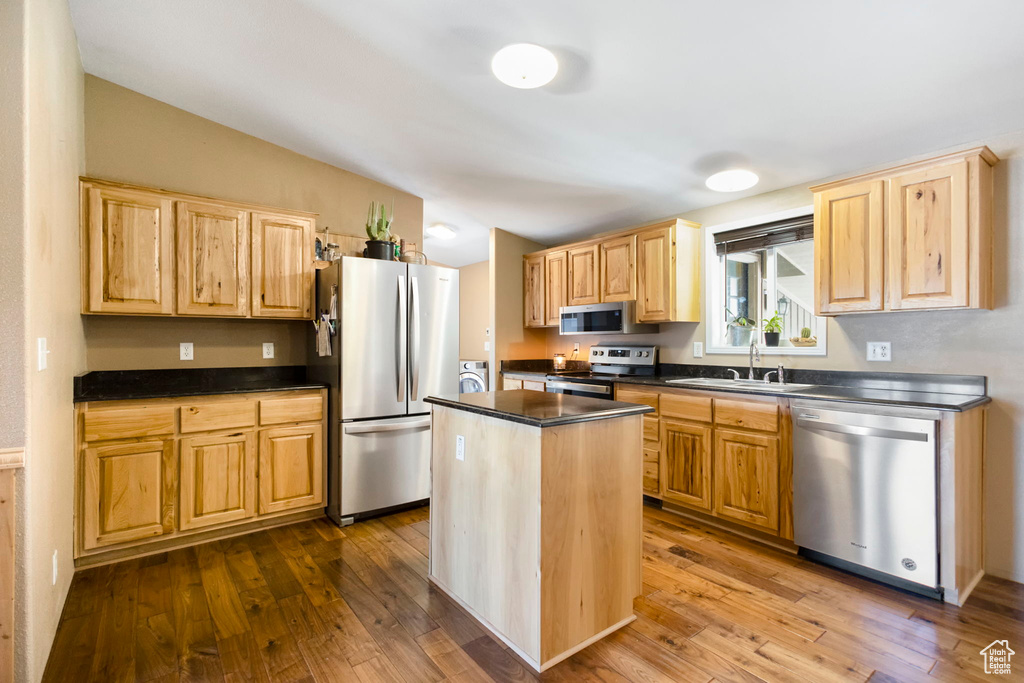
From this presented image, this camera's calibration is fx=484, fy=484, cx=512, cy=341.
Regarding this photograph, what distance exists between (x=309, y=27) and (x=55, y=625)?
2.90 metres

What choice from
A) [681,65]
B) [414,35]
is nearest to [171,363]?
[414,35]

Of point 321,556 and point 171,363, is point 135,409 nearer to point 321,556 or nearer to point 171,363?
point 171,363

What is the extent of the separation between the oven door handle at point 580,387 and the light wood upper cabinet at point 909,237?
1568 millimetres

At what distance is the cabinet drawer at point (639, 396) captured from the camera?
3.49 meters

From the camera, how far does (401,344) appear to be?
3.48 metres

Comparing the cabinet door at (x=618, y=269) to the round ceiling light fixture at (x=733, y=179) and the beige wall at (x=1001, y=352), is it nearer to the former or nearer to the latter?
the round ceiling light fixture at (x=733, y=179)

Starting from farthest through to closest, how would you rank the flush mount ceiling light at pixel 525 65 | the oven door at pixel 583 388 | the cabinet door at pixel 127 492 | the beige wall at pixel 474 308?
the beige wall at pixel 474 308 < the oven door at pixel 583 388 < the cabinet door at pixel 127 492 < the flush mount ceiling light at pixel 525 65

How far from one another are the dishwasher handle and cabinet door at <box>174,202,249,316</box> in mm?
3544

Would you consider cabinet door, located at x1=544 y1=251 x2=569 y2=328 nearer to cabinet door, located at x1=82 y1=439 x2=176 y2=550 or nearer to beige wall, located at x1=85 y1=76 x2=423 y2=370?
beige wall, located at x1=85 y1=76 x2=423 y2=370

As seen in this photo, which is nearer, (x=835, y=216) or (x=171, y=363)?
(x=835, y=216)

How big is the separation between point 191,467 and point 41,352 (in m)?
1.34

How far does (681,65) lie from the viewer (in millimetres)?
2213

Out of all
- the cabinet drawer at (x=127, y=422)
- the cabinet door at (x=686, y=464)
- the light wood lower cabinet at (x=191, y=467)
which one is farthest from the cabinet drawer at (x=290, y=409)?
the cabinet door at (x=686, y=464)

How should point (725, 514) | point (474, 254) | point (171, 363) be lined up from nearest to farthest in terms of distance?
point (725, 514) → point (171, 363) → point (474, 254)
